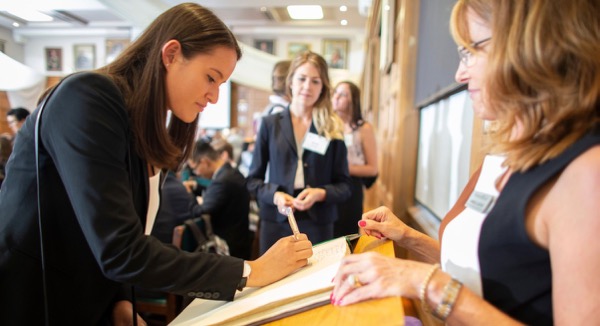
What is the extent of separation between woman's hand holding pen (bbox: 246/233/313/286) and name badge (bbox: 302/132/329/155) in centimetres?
93

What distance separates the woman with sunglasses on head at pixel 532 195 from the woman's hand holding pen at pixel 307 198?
0.94m

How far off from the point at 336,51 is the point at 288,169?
29.1ft

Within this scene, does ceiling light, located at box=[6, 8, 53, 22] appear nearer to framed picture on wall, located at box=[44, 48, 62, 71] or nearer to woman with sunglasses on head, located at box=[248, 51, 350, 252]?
framed picture on wall, located at box=[44, 48, 62, 71]

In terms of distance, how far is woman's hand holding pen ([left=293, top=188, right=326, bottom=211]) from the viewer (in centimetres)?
155

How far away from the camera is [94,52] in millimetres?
2027

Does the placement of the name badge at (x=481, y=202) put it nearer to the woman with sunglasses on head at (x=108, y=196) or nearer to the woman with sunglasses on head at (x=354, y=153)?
the woman with sunglasses on head at (x=108, y=196)

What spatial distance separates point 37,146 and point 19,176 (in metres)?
0.11

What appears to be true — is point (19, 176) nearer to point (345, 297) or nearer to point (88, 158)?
point (88, 158)

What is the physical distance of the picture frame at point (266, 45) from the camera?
10.2 metres

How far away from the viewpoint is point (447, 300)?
0.54 m

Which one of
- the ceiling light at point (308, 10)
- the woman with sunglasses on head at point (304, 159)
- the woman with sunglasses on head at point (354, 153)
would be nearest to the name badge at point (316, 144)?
the woman with sunglasses on head at point (304, 159)

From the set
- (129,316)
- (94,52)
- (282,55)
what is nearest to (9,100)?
(94,52)

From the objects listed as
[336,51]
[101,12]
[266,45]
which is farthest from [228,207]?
[266,45]

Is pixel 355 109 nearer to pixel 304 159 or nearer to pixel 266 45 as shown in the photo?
pixel 304 159
